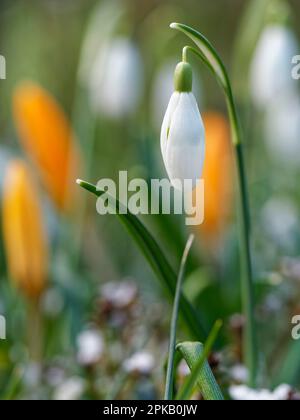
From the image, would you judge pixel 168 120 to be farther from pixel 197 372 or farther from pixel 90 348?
pixel 90 348

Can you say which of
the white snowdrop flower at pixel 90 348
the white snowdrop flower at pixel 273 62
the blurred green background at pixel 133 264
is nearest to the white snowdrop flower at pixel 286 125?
the blurred green background at pixel 133 264

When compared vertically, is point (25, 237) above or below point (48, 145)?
below

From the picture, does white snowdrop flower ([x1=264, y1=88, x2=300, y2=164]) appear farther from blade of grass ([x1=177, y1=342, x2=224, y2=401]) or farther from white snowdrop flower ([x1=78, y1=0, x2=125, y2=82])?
blade of grass ([x1=177, y1=342, x2=224, y2=401])

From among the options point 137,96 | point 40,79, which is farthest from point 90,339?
point 40,79

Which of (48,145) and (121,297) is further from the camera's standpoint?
(48,145)

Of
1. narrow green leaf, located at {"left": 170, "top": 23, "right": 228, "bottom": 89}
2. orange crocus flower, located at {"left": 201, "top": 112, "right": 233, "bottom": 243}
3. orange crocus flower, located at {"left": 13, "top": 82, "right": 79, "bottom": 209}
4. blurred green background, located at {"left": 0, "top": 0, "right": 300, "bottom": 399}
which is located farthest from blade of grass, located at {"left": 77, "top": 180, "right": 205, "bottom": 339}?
orange crocus flower, located at {"left": 13, "top": 82, "right": 79, "bottom": 209}

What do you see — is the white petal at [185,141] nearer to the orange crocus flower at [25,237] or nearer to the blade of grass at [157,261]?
the blade of grass at [157,261]

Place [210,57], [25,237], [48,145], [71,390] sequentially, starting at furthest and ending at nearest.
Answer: [48,145]
[25,237]
[71,390]
[210,57]

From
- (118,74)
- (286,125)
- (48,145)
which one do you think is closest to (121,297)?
(48,145)
